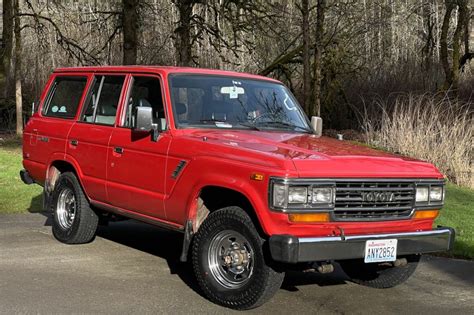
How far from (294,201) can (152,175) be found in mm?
1728

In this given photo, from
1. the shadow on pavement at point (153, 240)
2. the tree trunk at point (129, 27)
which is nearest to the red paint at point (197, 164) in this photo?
the shadow on pavement at point (153, 240)

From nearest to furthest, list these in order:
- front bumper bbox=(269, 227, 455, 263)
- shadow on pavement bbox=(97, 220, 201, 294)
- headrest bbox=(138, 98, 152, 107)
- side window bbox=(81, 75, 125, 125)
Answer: front bumper bbox=(269, 227, 455, 263) → headrest bbox=(138, 98, 152, 107) → shadow on pavement bbox=(97, 220, 201, 294) → side window bbox=(81, 75, 125, 125)

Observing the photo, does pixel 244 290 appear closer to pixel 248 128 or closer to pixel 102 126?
pixel 248 128

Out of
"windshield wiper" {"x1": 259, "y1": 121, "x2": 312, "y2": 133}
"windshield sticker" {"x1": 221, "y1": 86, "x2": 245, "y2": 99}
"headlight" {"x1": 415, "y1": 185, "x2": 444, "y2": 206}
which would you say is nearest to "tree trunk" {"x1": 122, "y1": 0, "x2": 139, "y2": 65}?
"windshield sticker" {"x1": 221, "y1": 86, "x2": 245, "y2": 99}

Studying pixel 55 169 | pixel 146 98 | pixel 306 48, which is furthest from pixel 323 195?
pixel 306 48

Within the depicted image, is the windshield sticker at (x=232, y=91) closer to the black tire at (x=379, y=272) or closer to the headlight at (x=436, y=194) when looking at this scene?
the black tire at (x=379, y=272)

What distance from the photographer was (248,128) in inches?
259

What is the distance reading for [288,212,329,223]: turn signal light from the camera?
5.21 meters

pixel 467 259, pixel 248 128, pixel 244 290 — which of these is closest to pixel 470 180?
pixel 467 259

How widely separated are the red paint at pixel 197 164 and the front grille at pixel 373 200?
0.22 ft

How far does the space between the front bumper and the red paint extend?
0.13 m

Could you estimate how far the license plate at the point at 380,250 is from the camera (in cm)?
539

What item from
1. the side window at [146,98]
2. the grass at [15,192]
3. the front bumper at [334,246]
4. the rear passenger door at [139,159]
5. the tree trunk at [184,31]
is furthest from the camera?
the tree trunk at [184,31]

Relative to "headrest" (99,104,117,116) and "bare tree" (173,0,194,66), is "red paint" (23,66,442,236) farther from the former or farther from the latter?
"bare tree" (173,0,194,66)
